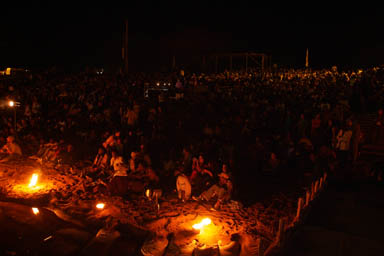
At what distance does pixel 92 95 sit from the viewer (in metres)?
15.3

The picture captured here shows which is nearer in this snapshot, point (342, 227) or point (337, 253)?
point (337, 253)

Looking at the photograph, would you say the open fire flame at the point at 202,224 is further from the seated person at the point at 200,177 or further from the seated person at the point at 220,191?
the seated person at the point at 200,177

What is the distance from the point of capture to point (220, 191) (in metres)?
7.65

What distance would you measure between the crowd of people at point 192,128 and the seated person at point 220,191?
0.08 ft

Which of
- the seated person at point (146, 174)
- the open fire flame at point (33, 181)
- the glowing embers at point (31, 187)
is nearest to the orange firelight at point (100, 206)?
the seated person at point (146, 174)

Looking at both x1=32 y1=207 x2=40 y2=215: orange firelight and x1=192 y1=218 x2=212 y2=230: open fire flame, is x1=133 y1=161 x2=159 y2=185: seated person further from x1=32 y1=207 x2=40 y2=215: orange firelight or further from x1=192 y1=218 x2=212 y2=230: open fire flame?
x1=32 y1=207 x2=40 y2=215: orange firelight

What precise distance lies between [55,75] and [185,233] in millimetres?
16673

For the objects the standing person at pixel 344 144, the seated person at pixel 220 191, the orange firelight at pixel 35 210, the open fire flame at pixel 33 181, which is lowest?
the orange firelight at pixel 35 210

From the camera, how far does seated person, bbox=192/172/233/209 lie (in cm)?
759

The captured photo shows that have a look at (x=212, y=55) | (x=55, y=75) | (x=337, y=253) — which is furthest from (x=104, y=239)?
(x=212, y=55)

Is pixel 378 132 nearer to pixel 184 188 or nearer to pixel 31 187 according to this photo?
pixel 184 188

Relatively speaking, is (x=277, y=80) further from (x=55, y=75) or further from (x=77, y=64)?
(x=77, y=64)

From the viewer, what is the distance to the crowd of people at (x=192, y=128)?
29.0ft

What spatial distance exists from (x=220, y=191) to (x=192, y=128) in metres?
4.59
